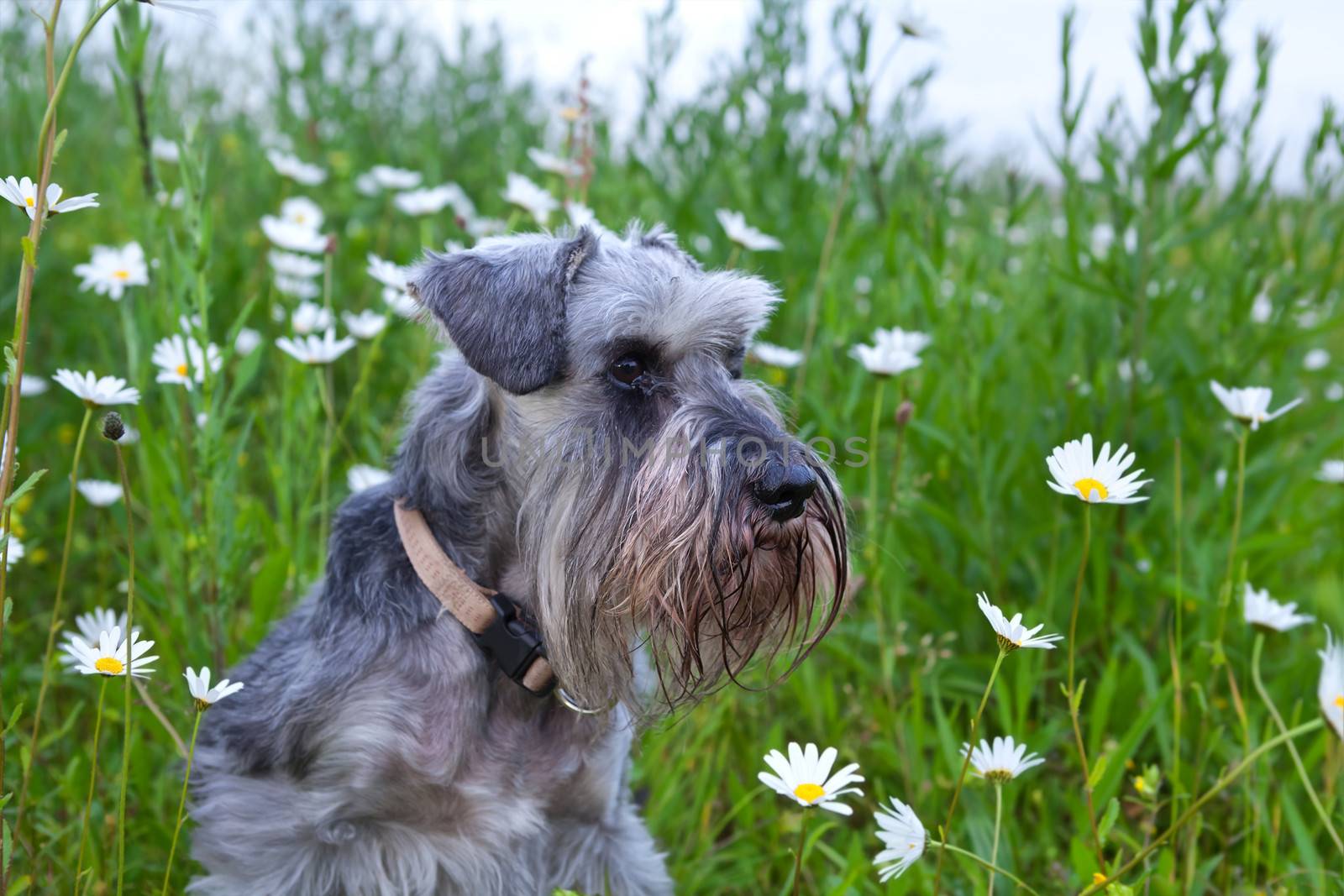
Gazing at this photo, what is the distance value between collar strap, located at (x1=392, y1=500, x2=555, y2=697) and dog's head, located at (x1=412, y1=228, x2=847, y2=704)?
73 millimetres

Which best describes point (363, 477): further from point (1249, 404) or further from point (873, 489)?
point (1249, 404)

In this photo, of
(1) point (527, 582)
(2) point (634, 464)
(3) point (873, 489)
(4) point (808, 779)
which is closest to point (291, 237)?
(1) point (527, 582)

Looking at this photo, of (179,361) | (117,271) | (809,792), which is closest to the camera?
(809,792)

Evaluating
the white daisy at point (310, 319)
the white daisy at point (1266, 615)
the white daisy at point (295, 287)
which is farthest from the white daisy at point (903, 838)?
the white daisy at point (295, 287)

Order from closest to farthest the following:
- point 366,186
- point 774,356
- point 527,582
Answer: point 527,582 < point 774,356 < point 366,186

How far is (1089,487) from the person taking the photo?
2188mm

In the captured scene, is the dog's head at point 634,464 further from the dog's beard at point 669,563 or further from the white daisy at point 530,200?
the white daisy at point 530,200

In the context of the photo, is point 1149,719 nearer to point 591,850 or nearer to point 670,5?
point 591,850

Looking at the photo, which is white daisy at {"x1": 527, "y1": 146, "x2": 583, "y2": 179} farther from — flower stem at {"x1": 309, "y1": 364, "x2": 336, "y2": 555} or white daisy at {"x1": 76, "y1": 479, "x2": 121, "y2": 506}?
white daisy at {"x1": 76, "y1": 479, "x2": 121, "y2": 506}

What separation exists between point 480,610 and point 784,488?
2.50 feet

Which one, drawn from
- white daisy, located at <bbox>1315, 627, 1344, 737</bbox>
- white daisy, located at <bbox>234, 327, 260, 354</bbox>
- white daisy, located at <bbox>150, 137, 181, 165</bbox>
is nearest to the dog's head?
white daisy, located at <bbox>1315, 627, 1344, 737</bbox>

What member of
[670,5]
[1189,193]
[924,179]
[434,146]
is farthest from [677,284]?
[434,146]

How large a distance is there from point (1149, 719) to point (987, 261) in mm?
3090

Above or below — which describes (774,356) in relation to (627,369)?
below
